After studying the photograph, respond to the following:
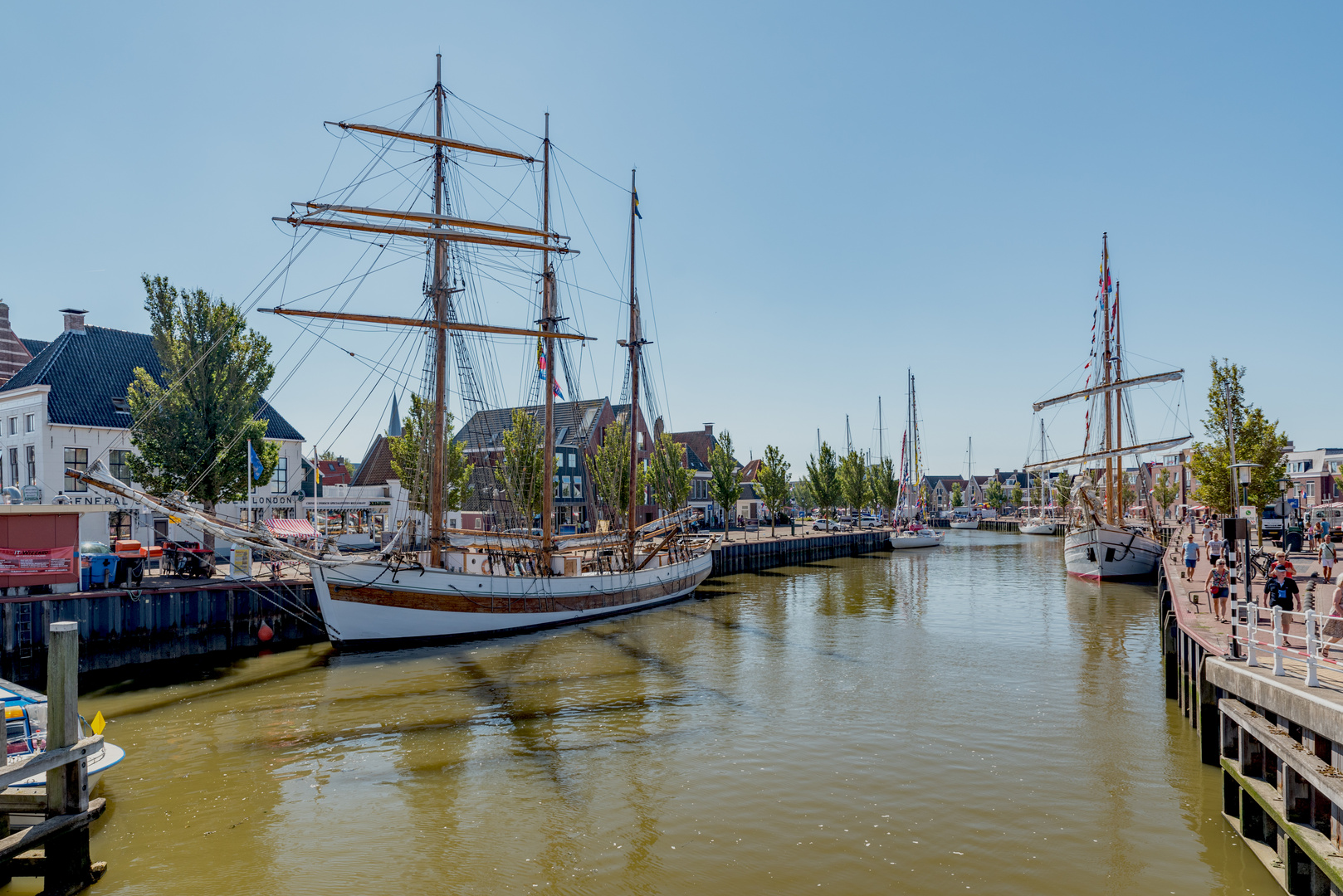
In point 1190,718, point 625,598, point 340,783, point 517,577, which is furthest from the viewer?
point 625,598

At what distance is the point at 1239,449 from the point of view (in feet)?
114

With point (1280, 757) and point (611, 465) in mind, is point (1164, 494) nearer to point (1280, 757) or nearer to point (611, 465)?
point (611, 465)

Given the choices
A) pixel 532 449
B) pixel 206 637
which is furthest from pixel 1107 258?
pixel 206 637

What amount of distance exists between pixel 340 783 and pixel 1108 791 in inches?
510

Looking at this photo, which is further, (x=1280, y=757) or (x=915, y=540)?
(x=915, y=540)

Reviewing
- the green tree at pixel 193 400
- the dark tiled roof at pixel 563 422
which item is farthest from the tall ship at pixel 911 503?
the green tree at pixel 193 400

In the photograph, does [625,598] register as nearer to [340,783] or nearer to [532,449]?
[532,449]

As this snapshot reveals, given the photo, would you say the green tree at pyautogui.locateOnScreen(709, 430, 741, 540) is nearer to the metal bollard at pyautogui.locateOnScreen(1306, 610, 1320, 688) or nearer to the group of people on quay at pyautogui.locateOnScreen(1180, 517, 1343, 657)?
the group of people on quay at pyautogui.locateOnScreen(1180, 517, 1343, 657)

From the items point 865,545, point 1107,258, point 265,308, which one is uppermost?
point 1107,258

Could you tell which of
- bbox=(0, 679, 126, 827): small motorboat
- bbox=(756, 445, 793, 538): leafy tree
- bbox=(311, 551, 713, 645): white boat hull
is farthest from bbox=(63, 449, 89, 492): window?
bbox=(756, 445, 793, 538): leafy tree

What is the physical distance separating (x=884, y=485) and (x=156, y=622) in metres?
80.9

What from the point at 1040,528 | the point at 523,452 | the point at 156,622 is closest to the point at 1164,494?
the point at 1040,528

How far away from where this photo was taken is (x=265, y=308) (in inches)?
963

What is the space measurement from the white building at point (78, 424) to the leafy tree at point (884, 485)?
70570 mm
